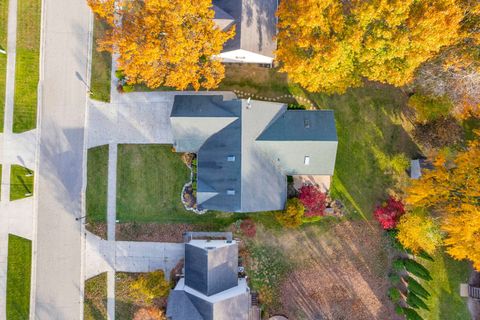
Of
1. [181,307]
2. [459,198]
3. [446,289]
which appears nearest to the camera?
[459,198]

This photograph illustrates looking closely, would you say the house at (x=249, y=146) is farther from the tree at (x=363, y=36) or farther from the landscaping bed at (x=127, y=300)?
the landscaping bed at (x=127, y=300)

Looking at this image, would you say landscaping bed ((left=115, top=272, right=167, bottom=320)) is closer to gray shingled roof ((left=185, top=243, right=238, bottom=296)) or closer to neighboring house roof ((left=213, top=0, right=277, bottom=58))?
gray shingled roof ((left=185, top=243, right=238, bottom=296))

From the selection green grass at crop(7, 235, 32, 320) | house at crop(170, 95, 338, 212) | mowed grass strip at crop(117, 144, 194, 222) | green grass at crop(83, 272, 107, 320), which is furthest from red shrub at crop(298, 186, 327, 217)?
green grass at crop(7, 235, 32, 320)

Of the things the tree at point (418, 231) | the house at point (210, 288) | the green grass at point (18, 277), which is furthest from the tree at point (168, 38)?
the tree at point (418, 231)

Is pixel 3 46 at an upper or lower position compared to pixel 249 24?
lower

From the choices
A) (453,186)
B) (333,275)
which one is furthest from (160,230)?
(453,186)

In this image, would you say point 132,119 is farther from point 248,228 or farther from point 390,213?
point 390,213

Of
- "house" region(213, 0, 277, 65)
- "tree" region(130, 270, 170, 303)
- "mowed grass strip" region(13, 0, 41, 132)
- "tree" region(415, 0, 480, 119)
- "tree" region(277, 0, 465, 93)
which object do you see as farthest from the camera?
"mowed grass strip" region(13, 0, 41, 132)
